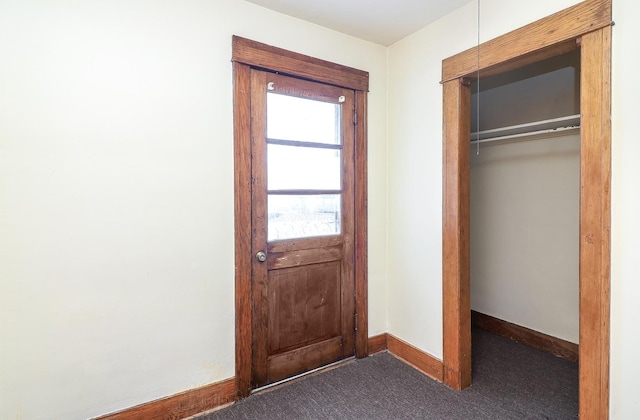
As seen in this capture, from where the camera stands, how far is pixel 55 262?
1705mm

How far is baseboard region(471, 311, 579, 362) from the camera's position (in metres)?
2.74

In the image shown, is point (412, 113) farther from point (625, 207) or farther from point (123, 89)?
point (123, 89)

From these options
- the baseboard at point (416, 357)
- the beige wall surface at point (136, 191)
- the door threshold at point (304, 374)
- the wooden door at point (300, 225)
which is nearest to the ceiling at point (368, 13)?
the beige wall surface at point (136, 191)

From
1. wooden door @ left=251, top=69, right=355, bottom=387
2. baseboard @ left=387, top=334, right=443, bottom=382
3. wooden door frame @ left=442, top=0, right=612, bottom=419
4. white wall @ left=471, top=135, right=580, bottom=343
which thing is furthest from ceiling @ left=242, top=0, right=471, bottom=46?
baseboard @ left=387, top=334, right=443, bottom=382

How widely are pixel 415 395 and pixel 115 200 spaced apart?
221 cm

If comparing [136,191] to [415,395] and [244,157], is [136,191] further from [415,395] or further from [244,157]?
[415,395]

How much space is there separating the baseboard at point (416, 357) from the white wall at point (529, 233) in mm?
1173

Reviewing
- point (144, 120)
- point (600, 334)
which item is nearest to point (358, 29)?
point (144, 120)

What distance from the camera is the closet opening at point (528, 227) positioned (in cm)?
269

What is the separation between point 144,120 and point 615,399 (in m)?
2.79

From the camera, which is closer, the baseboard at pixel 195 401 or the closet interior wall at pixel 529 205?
the baseboard at pixel 195 401

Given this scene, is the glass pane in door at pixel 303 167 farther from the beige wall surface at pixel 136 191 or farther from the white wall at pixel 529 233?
the white wall at pixel 529 233

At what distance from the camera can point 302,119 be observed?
2.48 metres

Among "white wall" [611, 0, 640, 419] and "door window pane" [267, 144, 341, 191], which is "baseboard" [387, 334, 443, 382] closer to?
"white wall" [611, 0, 640, 419]
